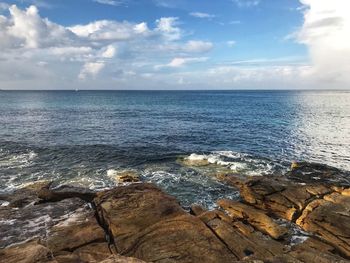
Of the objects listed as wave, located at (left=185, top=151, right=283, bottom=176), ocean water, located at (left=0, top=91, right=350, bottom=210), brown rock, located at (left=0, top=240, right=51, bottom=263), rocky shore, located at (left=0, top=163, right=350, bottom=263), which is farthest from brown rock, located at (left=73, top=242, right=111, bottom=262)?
wave, located at (left=185, top=151, right=283, bottom=176)

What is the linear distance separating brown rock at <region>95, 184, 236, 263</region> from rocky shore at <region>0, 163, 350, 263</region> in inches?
2.0

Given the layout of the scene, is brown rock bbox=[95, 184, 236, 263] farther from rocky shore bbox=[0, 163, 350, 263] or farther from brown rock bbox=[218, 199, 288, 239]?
brown rock bbox=[218, 199, 288, 239]

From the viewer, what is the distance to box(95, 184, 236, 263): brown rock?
15.9 metres

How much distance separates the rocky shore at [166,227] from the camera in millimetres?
15633

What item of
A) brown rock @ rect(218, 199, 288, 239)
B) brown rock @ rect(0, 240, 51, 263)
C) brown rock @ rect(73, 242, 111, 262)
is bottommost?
brown rock @ rect(218, 199, 288, 239)

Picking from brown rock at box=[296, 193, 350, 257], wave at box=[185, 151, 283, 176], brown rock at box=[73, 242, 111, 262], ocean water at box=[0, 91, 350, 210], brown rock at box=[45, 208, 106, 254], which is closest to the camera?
brown rock at box=[73, 242, 111, 262]

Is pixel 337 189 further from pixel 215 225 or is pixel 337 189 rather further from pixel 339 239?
pixel 215 225

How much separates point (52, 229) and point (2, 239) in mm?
2659

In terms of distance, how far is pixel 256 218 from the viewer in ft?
77.9

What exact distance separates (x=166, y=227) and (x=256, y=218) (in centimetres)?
918

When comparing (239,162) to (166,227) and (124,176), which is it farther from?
(166,227)

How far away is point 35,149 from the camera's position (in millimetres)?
51562

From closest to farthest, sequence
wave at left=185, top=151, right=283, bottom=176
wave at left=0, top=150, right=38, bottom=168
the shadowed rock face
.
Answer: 1. the shadowed rock face
2. wave at left=185, top=151, right=283, bottom=176
3. wave at left=0, top=150, right=38, bottom=168

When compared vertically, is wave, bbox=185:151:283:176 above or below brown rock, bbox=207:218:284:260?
below
